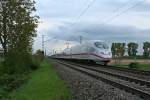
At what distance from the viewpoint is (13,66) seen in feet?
145

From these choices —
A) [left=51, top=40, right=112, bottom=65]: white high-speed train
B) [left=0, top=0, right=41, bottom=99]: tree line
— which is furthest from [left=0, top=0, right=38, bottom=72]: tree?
[left=51, top=40, right=112, bottom=65]: white high-speed train

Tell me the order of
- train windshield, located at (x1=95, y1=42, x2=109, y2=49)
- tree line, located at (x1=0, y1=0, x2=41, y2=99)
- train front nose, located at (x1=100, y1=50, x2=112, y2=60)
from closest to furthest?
tree line, located at (x1=0, y1=0, x2=41, y2=99)
train front nose, located at (x1=100, y1=50, x2=112, y2=60)
train windshield, located at (x1=95, y1=42, x2=109, y2=49)

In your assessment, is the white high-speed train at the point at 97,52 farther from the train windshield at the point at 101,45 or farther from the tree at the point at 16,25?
the tree at the point at 16,25

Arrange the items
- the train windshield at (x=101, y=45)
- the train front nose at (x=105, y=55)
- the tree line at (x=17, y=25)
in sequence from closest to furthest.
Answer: the tree line at (x=17, y=25), the train front nose at (x=105, y=55), the train windshield at (x=101, y=45)

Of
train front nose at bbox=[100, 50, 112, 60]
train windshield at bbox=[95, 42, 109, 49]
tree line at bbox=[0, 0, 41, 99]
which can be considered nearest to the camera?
tree line at bbox=[0, 0, 41, 99]

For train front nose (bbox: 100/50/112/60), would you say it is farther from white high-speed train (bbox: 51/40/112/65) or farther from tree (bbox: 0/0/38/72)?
tree (bbox: 0/0/38/72)

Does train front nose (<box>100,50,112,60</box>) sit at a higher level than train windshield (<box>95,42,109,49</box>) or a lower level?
lower

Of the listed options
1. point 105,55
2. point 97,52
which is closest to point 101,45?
point 97,52

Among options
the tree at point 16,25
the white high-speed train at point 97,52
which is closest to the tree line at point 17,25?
the tree at point 16,25

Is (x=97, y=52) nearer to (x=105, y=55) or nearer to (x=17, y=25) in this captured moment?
(x=105, y=55)

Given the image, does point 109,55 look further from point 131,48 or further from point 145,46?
point 131,48

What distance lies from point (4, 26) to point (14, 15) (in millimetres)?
1736

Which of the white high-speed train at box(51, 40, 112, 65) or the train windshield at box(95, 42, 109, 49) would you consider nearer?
the white high-speed train at box(51, 40, 112, 65)

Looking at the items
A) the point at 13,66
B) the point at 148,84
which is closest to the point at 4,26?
the point at 13,66
